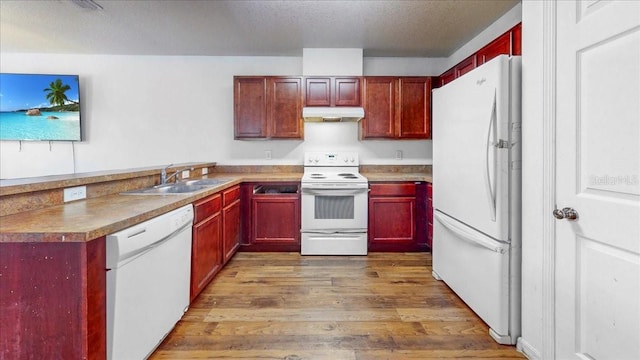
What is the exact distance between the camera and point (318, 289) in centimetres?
260

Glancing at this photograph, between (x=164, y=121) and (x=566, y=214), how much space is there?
4304 mm

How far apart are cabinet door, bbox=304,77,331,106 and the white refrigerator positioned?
1706 millimetres

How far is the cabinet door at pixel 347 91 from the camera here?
150 inches

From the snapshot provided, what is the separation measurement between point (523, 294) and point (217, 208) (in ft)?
7.39

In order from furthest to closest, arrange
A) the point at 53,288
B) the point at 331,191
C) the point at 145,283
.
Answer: the point at 331,191 → the point at 145,283 → the point at 53,288

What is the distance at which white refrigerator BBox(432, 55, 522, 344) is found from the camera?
1.79 m

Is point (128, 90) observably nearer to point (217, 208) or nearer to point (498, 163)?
point (217, 208)

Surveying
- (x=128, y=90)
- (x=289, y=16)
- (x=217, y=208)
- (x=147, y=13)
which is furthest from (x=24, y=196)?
(x=128, y=90)

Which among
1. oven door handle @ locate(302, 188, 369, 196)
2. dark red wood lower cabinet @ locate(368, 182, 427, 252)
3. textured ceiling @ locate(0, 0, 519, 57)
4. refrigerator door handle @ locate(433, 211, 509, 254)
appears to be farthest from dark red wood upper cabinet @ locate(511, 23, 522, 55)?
oven door handle @ locate(302, 188, 369, 196)

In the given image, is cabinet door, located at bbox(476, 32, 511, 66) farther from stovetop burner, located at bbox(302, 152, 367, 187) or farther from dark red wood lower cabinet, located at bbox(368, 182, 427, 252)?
stovetop burner, located at bbox(302, 152, 367, 187)

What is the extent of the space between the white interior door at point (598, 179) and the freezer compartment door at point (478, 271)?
0.33m

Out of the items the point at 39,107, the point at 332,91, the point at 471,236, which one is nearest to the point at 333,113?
the point at 332,91

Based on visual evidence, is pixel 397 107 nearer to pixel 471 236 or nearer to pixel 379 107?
pixel 379 107

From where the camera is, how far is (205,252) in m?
2.47
